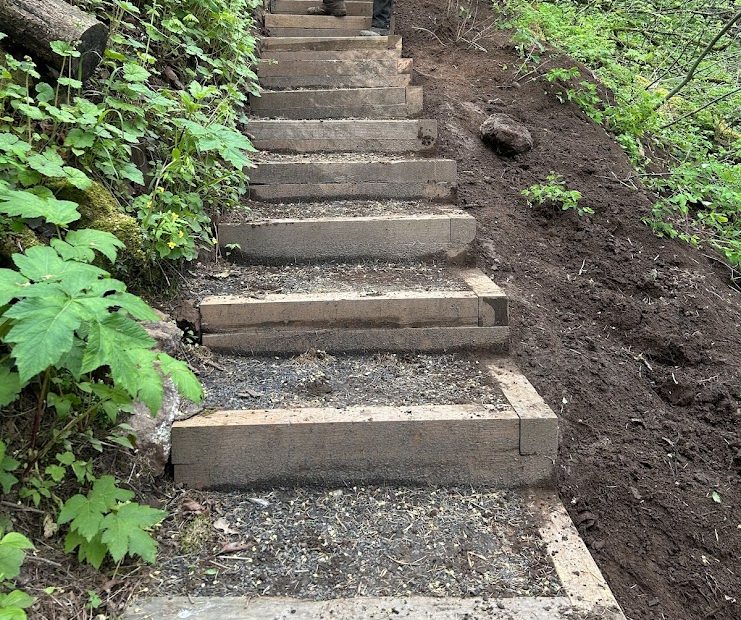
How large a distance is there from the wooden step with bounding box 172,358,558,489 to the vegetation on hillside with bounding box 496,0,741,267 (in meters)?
2.32

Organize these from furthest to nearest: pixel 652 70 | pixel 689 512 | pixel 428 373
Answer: pixel 652 70 < pixel 428 373 < pixel 689 512

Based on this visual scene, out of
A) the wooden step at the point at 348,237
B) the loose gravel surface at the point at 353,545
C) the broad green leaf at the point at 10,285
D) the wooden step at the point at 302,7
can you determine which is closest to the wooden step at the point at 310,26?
the wooden step at the point at 302,7

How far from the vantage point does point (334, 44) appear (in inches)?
211

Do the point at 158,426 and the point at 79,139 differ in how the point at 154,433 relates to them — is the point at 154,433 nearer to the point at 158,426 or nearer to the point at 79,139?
the point at 158,426

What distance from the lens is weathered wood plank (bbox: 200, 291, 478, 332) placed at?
2.60 m

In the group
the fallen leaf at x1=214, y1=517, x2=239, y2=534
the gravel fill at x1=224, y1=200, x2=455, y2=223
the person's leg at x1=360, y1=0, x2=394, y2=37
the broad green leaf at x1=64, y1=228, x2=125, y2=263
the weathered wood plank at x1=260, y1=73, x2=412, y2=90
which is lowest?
the fallen leaf at x1=214, y1=517, x2=239, y2=534

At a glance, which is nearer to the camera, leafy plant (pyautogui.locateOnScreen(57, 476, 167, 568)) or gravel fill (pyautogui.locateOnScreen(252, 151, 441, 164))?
leafy plant (pyautogui.locateOnScreen(57, 476, 167, 568))

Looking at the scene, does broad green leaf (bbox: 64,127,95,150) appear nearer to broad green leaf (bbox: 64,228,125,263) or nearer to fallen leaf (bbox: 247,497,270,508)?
broad green leaf (bbox: 64,228,125,263)

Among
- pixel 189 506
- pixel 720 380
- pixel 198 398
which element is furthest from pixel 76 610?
pixel 720 380

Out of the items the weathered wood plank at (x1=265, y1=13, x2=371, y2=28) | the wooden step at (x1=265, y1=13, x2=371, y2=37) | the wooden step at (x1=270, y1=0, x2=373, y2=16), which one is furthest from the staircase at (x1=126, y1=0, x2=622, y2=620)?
the wooden step at (x1=270, y1=0, x2=373, y2=16)

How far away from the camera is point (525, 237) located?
3.49 metres

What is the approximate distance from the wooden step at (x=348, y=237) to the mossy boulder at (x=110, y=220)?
0.82 metres

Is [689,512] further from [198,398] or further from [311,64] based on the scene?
[311,64]

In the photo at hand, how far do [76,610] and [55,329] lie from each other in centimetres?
75
